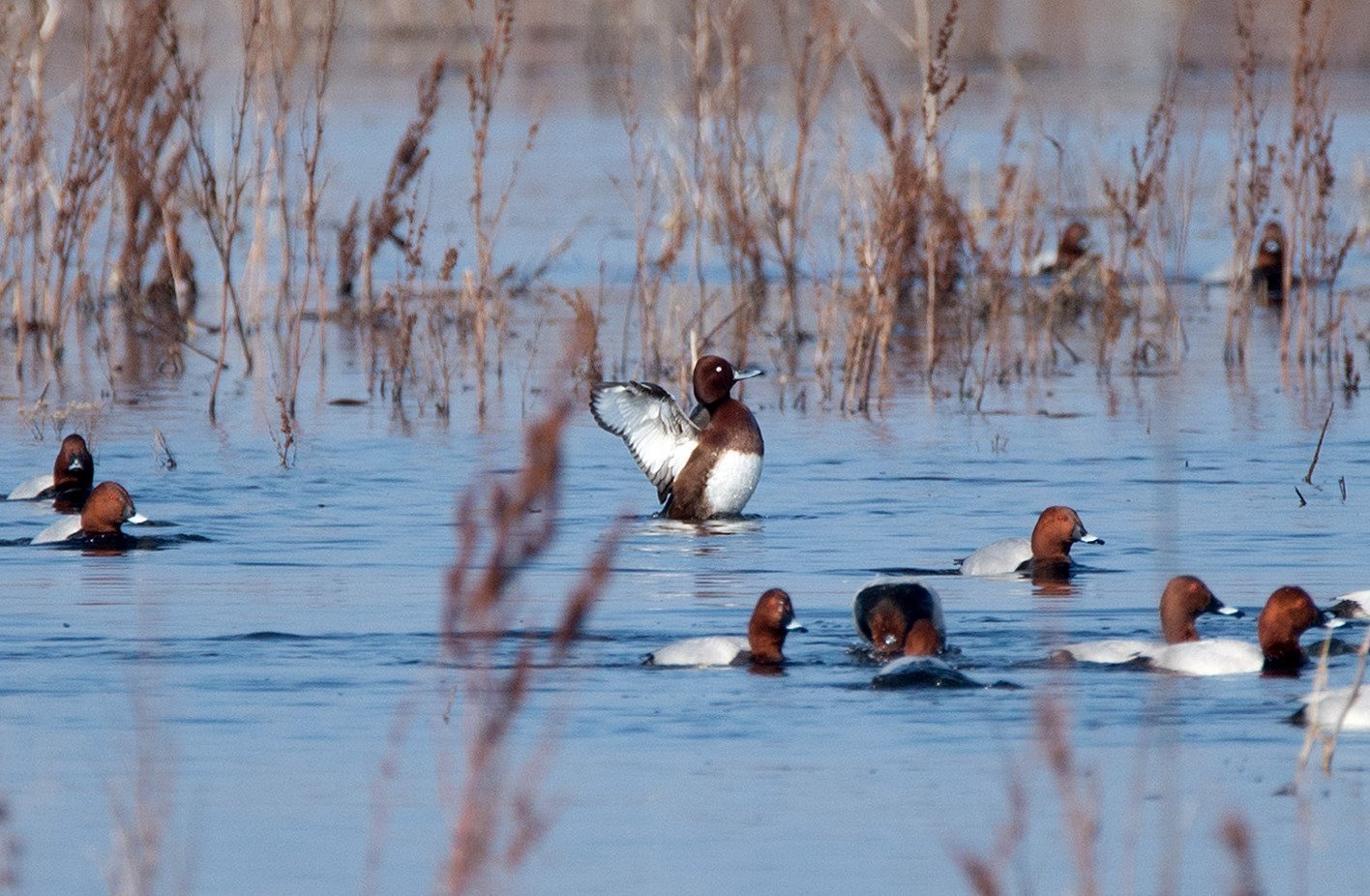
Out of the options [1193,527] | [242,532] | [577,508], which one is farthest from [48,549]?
[1193,527]

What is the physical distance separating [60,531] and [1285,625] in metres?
4.70

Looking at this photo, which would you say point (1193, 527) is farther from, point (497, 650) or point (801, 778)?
point (801, 778)

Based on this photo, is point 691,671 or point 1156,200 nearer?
point 691,671

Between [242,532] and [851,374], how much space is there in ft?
13.8

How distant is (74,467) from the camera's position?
9.98 meters

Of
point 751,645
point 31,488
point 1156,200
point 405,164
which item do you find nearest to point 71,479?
point 31,488

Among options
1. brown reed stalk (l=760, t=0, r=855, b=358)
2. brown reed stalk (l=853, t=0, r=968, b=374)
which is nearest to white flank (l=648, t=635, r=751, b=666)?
brown reed stalk (l=853, t=0, r=968, b=374)

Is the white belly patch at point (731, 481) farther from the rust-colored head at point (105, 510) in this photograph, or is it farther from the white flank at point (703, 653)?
the white flank at point (703, 653)

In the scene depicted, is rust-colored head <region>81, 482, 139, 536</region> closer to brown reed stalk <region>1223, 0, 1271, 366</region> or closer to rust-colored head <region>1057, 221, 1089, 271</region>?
brown reed stalk <region>1223, 0, 1271, 366</region>

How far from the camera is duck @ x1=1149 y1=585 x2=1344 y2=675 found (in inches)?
263

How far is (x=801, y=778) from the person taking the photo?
5543mm

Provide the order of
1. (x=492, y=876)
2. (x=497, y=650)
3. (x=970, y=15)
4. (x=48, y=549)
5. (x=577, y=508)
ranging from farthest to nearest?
(x=970, y=15)
(x=577, y=508)
(x=48, y=549)
(x=497, y=650)
(x=492, y=876)

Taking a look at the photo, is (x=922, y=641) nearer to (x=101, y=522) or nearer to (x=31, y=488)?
(x=101, y=522)

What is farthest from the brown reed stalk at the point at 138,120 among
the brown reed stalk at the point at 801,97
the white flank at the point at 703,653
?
the white flank at the point at 703,653
